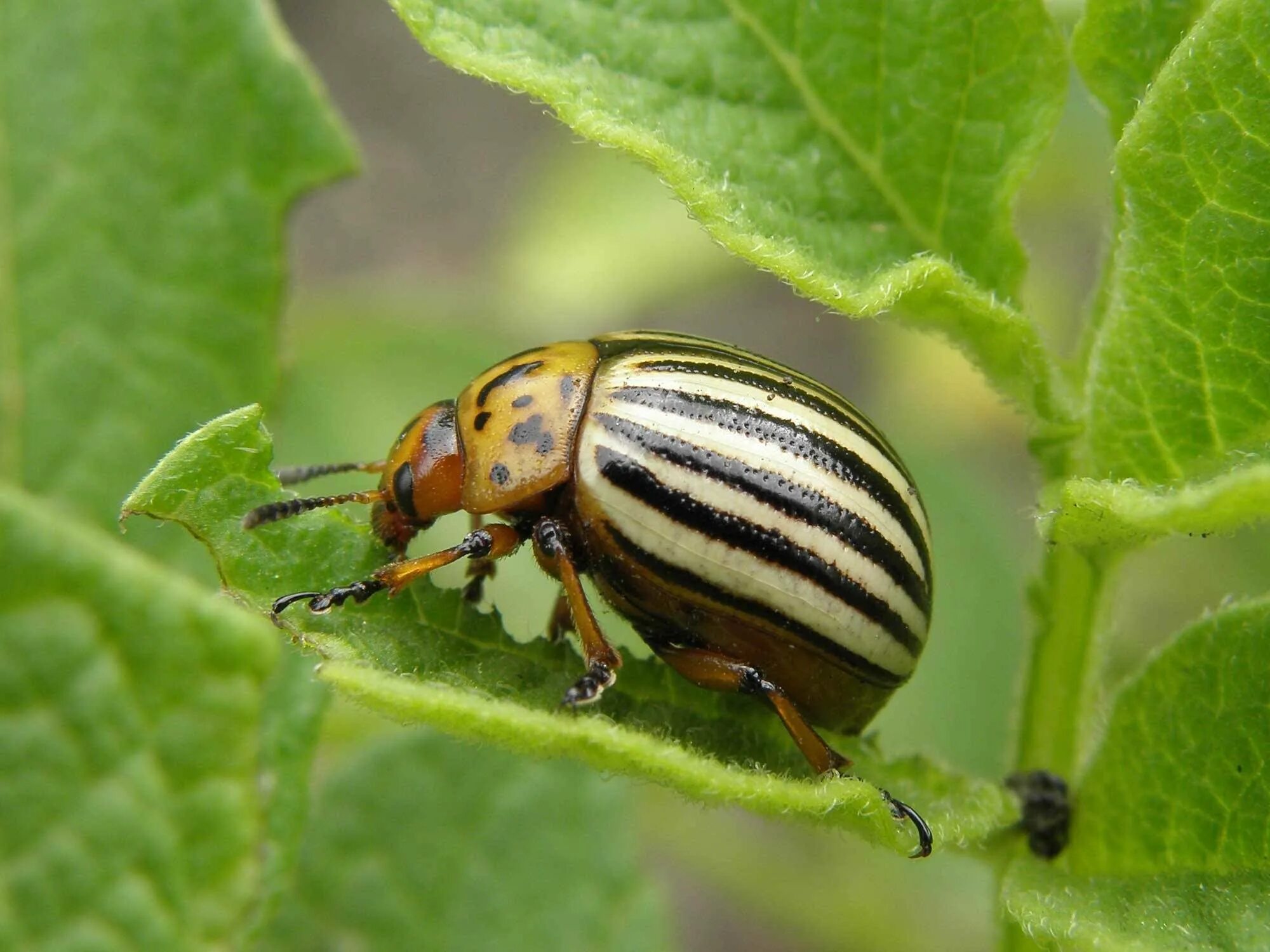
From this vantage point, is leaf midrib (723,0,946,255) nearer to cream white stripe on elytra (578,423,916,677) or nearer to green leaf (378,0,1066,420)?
green leaf (378,0,1066,420)

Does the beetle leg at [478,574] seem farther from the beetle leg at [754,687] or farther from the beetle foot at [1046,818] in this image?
the beetle foot at [1046,818]

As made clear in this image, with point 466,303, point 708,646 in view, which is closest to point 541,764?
point 708,646

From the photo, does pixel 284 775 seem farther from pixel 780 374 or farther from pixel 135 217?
pixel 135 217

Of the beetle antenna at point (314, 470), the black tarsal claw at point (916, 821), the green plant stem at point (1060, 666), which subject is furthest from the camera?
the beetle antenna at point (314, 470)

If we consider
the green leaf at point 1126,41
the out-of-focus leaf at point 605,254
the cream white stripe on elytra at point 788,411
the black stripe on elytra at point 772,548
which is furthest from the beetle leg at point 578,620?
the out-of-focus leaf at point 605,254

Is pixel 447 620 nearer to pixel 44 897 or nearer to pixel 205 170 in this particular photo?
pixel 44 897

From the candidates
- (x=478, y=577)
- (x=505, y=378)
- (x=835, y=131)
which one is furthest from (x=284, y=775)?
(x=835, y=131)
